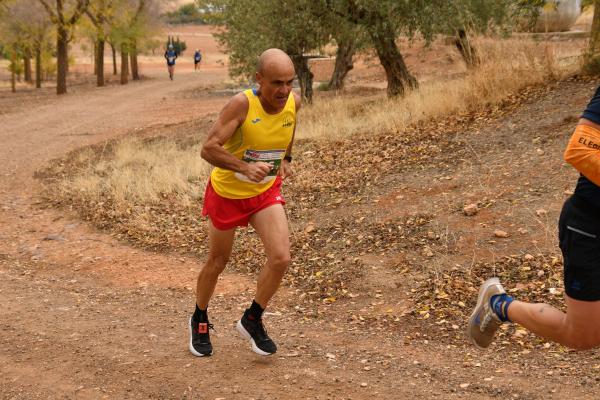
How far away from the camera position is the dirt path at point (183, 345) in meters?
4.36

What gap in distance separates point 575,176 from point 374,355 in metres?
3.60

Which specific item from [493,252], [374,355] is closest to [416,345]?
[374,355]

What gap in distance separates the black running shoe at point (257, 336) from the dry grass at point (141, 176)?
4.65 m

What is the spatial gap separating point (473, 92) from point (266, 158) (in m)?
7.52

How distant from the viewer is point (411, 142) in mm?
10305

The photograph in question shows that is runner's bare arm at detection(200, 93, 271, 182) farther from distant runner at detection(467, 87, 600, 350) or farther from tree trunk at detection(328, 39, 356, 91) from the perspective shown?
tree trunk at detection(328, 39, 356, 91)

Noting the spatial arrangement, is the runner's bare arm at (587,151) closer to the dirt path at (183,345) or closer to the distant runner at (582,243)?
the distant runner at (582,243)

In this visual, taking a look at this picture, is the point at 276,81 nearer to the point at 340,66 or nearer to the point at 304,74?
the point at 304,74

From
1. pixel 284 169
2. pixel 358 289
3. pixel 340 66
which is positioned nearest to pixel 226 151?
pixel 284 169

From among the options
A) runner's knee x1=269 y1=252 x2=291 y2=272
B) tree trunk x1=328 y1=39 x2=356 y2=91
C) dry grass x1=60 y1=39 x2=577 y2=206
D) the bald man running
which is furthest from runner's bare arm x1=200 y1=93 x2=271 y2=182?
tree trunk x1=328 y1=39 x2=356 y2=91

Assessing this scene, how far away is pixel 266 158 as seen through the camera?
449cm

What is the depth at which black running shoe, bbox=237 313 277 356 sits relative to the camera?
4766mm

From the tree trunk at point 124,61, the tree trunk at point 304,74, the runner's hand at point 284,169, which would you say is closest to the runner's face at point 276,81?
the runner's hand at point 284,169

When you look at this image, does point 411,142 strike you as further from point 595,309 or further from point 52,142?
point 52,142
